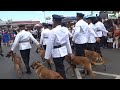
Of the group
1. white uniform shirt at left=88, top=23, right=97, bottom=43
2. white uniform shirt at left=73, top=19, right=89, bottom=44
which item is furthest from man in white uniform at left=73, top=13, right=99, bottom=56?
white uniform shirt at left=88, top=23, right=97, bottom=43

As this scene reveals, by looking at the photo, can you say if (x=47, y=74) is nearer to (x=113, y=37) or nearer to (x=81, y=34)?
(x=81, y=34)

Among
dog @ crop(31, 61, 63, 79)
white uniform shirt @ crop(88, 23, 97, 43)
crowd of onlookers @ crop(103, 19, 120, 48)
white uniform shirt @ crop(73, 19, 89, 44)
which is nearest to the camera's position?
dog @ crop(31, 61, 63, 79)

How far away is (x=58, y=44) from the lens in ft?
24.6

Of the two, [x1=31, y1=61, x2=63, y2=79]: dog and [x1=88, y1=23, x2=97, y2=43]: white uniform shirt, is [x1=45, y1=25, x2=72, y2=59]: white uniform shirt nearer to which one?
[x1=31, y1=61, x2=63, y2=79]: dog

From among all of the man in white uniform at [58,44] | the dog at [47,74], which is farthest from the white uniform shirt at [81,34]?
the man in white uniform at [58,44]

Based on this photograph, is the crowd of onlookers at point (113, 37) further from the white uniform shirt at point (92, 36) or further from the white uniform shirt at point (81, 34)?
the white uniform shirt at point (81, 34)

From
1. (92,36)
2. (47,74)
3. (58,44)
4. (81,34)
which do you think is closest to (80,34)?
(81,34)

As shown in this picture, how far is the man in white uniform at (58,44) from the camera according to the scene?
733cm

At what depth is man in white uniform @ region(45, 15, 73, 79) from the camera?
24.0 feet

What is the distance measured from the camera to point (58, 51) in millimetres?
7477

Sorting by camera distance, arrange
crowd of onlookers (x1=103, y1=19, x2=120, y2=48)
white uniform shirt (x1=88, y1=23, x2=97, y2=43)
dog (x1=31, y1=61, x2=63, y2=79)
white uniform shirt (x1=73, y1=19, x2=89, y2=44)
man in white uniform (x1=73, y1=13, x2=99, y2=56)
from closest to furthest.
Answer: dog (x1=31, y1=61, x2=63, y2=79) < man in white uniform (x1=73, y1=13, x2=99, y2=56) < white uniform shirt (x1=73, y1=19, x2=89, y2=44) < white uniform shirt (x1=88, y1=23, x2=97, y2=43) < crowd of onlookers (x1=103, y1=19, x2=120, y2=48)
